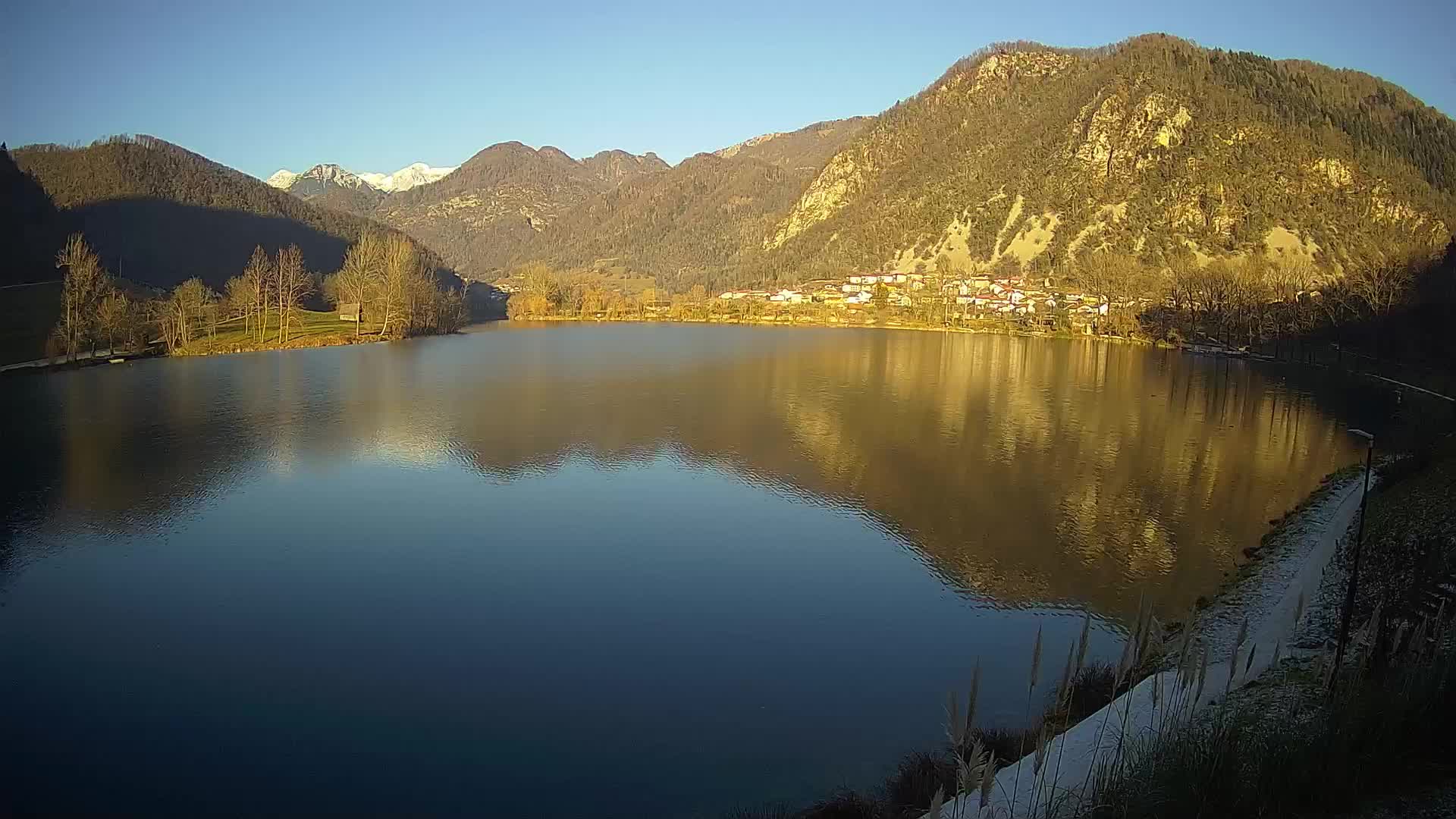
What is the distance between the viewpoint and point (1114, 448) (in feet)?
92.2

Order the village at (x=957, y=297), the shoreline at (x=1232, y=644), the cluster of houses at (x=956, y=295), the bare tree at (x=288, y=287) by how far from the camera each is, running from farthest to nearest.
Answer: the cluster of houses at (x=956, y=295), the village at (x=957, y=297), the bare tree at (x=288, y=287), the shoreline at (x=1232, y=644)

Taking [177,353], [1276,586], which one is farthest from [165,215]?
[1276,586]

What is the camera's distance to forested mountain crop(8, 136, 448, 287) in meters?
91.1

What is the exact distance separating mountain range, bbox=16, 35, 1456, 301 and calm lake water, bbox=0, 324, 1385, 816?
226 ft

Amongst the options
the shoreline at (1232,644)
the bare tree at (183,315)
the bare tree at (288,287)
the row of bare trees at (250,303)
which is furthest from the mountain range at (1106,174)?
the shoreline at (1232,644)

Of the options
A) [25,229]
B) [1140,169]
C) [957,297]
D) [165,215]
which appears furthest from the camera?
[1140,169]

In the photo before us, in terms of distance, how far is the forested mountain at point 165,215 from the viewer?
9112 centimetres

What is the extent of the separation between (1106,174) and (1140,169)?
206 inches

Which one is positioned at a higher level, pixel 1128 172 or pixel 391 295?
pixel 1128 172

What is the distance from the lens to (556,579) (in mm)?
16047

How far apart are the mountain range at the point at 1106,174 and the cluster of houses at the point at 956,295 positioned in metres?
8.11

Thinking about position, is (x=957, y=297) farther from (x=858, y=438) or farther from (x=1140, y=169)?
(x=858, y=438)

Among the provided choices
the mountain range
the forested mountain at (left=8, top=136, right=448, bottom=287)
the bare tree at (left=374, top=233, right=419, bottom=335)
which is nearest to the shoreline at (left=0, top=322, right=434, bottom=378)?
the bare tree at (left=374, top=233, right=419, bottom=335)

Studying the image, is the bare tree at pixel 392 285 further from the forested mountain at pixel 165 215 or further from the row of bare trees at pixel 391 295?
the forested mountain at pixel 165 215
